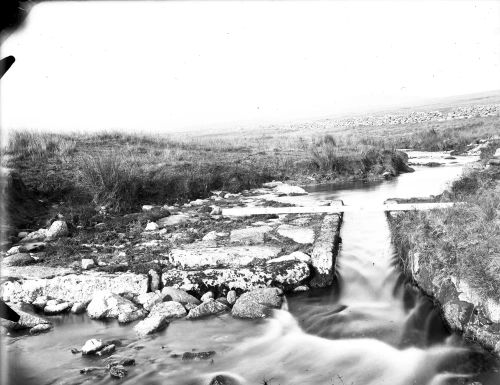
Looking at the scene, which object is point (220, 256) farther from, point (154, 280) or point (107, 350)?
point (107, 350)

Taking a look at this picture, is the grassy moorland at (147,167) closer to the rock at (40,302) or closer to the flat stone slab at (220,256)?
the rock at (40,302)

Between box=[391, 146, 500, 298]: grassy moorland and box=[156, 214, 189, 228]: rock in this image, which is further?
box=[156, 214, 189, 228]: rock

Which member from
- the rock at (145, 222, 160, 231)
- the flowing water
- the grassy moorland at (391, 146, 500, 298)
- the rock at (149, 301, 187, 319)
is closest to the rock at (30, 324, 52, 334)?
the flowing water

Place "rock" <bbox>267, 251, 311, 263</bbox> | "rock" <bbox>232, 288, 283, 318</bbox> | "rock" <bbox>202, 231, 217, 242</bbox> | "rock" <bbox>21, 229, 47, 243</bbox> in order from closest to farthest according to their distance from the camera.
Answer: "rock" <bbox>232, 288, 283, 318</bbox> < "rock" <bbox>267, 251, 311, 263</bbox> < "rock" <bbox>202, 231, 217, 242</bbox> < "rock" <bbox>21, 229, 47, 243</bbox>

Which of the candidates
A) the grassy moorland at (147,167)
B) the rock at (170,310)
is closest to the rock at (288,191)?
the grassy moorland at (147,167)

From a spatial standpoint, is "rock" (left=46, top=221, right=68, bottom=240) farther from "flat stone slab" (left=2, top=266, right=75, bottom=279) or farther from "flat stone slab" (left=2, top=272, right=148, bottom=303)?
"flat stone slab" (left=2, top=272, right=148, bottom=303)

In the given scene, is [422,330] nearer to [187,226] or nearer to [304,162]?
[187,226]
